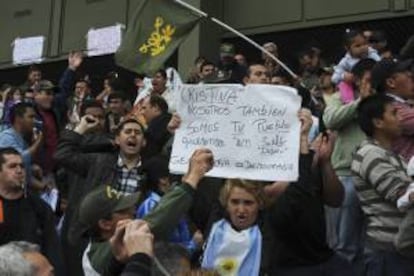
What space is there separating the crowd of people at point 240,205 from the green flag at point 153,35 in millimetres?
505

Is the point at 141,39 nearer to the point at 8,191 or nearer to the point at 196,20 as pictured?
the point at 196,20

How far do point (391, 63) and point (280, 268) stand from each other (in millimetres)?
1824

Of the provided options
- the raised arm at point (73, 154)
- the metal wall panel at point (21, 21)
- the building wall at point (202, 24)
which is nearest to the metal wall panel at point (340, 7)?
the building wall at point (202, 24)

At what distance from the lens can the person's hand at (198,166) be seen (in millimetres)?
4309

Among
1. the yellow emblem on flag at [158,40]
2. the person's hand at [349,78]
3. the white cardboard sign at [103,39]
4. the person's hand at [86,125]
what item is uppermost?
the white cardboard sign at [103,39]

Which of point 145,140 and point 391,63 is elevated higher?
point 391,63

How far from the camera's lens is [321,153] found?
5098mm

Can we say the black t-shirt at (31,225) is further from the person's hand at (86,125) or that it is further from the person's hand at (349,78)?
the person's hand at (349,78)

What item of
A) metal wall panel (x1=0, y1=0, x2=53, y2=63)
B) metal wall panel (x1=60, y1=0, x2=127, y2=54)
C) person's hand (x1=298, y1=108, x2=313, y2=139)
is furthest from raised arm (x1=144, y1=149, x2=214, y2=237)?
metal wall panel (x1=0, y1=0, x2=53, y2=63)

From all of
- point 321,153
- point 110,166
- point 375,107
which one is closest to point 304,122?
point 321,153

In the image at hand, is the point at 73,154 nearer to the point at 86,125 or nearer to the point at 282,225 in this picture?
the point at 86,125

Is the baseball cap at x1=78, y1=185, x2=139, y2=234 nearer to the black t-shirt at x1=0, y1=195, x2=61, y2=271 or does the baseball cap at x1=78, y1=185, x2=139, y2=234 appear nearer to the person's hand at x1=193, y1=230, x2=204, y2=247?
the person's hand at x1=193, y1=230, x2=204, y2=247

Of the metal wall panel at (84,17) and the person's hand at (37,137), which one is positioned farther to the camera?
the metal wall panel at (84,17)

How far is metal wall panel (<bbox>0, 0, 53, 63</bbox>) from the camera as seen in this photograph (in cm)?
1653
